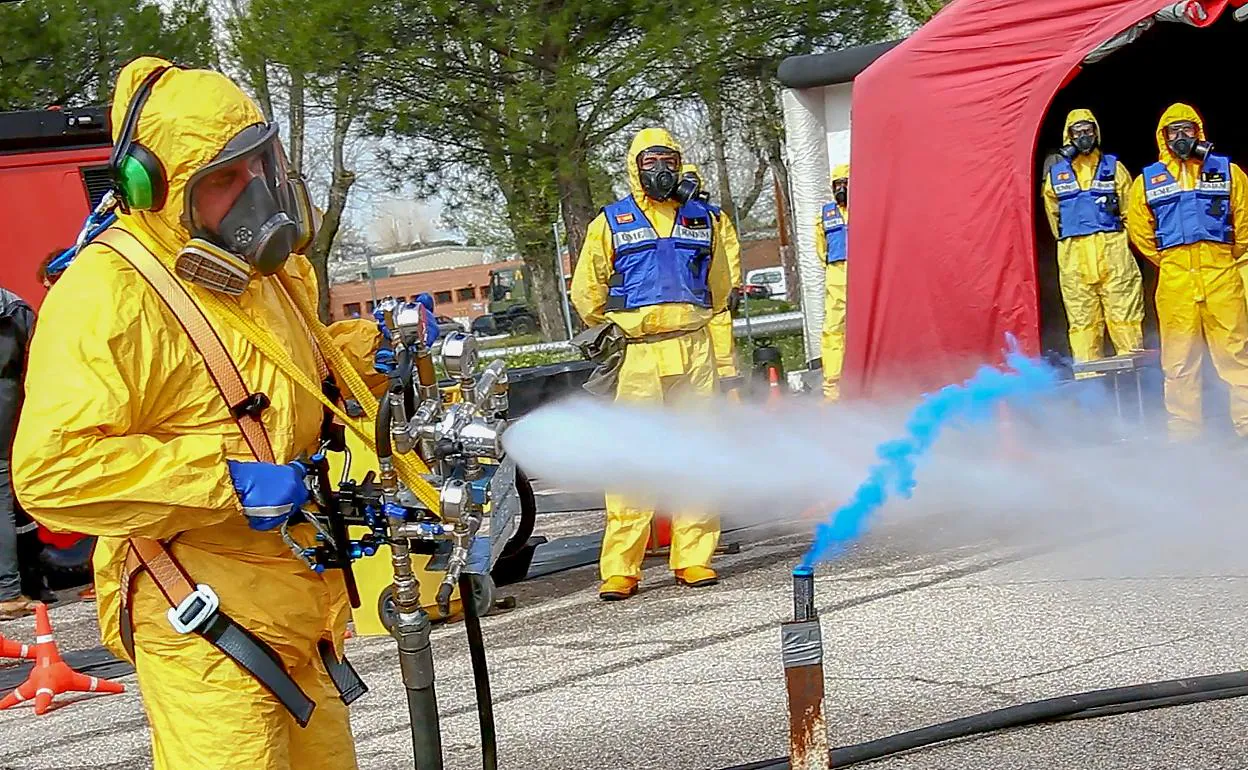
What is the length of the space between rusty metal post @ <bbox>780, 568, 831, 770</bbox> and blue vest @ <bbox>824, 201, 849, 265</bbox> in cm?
1012

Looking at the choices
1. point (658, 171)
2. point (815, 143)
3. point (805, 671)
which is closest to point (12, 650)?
point (658, 171)

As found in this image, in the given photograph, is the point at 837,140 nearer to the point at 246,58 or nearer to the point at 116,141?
the point at 246,58

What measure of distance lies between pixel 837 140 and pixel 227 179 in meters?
11.7

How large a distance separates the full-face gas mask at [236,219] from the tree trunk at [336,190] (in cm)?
1298

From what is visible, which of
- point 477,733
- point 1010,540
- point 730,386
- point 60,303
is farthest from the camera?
point 730,386

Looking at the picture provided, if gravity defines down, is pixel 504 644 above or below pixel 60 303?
below

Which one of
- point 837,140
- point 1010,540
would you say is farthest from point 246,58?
point 1010,540

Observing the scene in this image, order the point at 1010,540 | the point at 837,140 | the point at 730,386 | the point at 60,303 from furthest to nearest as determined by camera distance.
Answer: the point at 837,140
the point at 730,386
the point at 1010,540
the point at 60,303

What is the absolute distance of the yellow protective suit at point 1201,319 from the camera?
10.1 metres

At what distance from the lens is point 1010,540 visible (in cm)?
737

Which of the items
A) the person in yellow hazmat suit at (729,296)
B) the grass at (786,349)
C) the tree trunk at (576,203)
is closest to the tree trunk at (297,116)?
the tree trunk at (576,203)

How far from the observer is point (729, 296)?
739 cm

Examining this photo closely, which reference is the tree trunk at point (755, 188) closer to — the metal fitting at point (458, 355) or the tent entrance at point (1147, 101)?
the tent entrance at point (1147, 101)

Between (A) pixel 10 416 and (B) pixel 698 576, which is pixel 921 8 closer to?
(B) pixel 698 576
